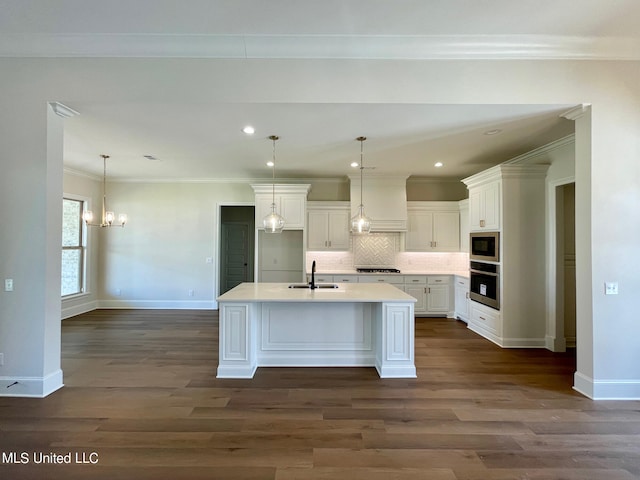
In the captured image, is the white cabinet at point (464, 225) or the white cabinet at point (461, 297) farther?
the white cabinet at point (464, 225)

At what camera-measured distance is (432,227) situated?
6.39 metres

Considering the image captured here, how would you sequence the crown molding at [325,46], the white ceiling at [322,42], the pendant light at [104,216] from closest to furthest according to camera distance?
the white ceiling at [322,42] < the crown molding at [325,46] < the pendant light at [104,216]

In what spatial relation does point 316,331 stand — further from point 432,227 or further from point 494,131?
point 432,227

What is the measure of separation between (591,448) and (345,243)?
453 cm

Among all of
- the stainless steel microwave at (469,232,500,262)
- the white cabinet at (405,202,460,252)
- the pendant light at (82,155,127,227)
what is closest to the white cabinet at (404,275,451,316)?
the white cabinet at (405,202,460,252)

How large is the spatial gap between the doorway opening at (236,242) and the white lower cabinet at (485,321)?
5.36m

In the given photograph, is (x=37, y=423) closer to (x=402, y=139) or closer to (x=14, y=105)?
(x=14, y=105)

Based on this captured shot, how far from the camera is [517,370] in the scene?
3.59m

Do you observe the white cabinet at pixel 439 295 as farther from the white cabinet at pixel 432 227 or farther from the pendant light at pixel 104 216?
the pendant light at pixel 104 216

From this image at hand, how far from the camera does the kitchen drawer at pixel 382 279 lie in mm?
5941

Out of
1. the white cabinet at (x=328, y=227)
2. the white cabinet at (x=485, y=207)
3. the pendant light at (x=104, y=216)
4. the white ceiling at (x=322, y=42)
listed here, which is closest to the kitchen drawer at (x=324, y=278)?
the white cabinet at (x=328, y=227)

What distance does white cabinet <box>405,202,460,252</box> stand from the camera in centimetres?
637

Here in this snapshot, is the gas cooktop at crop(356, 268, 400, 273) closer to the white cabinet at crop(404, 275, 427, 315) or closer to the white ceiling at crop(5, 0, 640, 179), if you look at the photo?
the white cabinet at crop(404, 275, 427, 315)

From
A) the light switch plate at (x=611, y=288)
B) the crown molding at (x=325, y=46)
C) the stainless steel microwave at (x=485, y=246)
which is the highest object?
the crown molding at (x=325, y=46)
